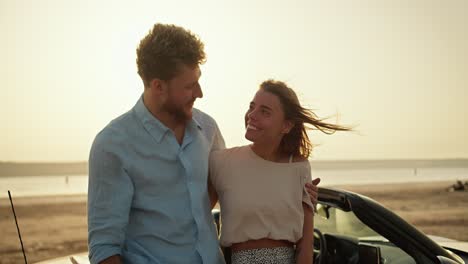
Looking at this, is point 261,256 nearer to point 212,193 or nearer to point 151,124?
point 212,193

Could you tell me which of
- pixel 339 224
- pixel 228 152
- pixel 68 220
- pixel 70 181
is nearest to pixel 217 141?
pixel 228 152

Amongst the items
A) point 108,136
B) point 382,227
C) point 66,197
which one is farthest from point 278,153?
point 66,197

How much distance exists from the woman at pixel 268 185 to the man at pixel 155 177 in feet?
0.57

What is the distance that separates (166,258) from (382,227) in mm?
1103

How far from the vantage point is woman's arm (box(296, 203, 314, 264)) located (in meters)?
2.82

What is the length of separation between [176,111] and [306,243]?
2.66ft

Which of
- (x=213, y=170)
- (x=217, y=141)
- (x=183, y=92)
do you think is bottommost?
(x=213, y=170)

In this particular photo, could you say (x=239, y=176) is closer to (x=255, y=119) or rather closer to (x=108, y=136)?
(x=255, y=119)

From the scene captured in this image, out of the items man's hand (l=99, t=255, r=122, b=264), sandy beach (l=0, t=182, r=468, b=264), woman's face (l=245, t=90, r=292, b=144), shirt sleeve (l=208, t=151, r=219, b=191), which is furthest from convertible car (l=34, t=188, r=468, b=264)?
sandy beach (l=0, t=182, r=468, b=264)

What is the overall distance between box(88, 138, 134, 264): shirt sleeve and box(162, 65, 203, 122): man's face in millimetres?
282

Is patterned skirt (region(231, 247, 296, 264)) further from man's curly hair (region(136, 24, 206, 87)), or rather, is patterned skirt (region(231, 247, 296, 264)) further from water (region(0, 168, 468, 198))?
water (region(0, 168, 468, 198))

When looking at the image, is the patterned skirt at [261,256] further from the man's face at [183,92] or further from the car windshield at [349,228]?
the car windshield at [349,228]

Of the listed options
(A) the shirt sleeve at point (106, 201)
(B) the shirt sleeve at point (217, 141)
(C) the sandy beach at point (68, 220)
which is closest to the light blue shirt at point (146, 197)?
(A) the shirt sleeve at point (106, 201)

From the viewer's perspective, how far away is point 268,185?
9.16 ft
